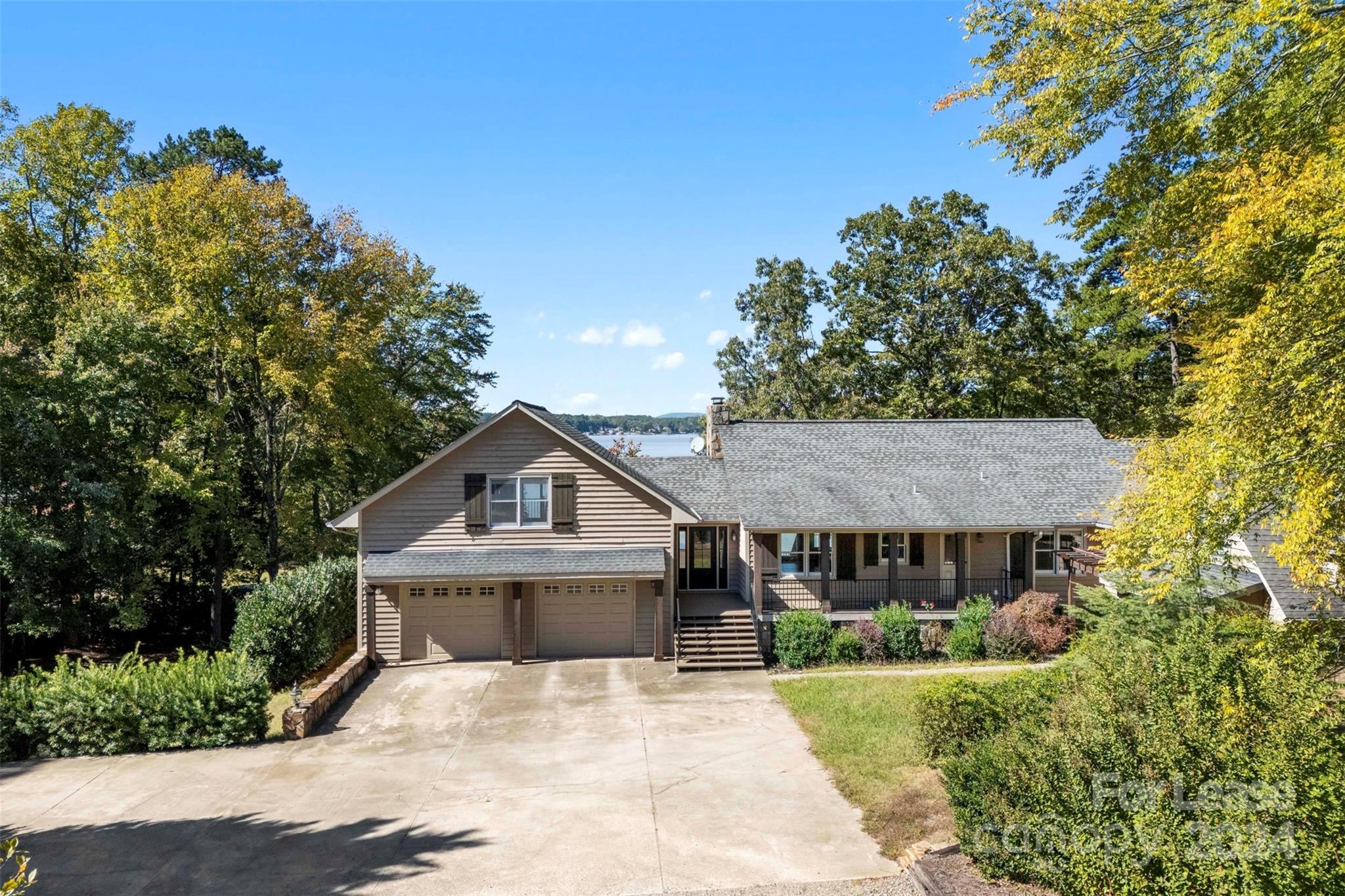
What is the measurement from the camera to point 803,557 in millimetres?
22766

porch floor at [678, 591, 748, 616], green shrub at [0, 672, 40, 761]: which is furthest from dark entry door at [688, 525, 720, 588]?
green shrub at [0, 672, 40, 761]

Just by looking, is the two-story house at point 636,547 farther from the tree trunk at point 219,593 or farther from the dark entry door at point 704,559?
the tree trunk at point 219,593

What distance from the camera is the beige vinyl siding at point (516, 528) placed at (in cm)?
2075

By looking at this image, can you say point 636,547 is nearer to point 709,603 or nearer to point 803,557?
point 709,603

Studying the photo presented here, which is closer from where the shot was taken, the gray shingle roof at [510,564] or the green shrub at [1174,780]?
the green shrub at [1174,780]

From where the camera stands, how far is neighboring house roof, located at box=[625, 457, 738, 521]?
2361 centimetres

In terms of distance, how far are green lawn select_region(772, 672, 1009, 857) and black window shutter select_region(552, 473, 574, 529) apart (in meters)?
6.93

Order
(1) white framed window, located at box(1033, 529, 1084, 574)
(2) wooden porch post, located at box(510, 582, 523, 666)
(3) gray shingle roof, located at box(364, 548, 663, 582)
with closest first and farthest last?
(3) gray shingle roof, located at box(364, 548, 663, 582) < (2) wooden porch post, located at box(510, 582, 523, 666) < (1) white framed window, located at box(1033, 529, 1084, 574)

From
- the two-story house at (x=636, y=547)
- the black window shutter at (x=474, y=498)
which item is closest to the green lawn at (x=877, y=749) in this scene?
the two-story house at (x=636, y=547)

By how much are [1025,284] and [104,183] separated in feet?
121

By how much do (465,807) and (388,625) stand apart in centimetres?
985

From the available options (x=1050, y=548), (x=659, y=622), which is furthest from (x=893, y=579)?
(x=659, y=622)

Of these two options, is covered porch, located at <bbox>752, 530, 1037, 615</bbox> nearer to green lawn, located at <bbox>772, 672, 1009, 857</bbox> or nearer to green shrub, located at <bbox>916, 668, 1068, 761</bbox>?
green lawn, located at <bbox>772, 672, 1009, 857</bbox>

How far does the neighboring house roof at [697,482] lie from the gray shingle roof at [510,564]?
311cm
